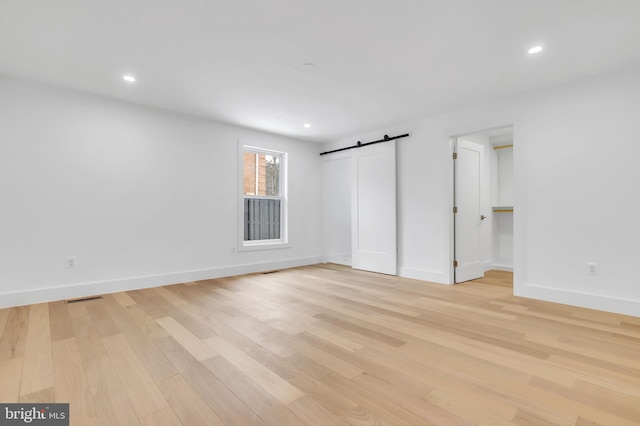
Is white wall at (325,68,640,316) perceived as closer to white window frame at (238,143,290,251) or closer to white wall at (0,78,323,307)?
white window frame at (238,143,290,251)

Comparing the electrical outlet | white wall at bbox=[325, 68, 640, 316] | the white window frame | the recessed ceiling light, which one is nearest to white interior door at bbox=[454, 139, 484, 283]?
white wall at bbox=[325, 68, 640, 316]

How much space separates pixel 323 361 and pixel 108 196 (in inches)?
138

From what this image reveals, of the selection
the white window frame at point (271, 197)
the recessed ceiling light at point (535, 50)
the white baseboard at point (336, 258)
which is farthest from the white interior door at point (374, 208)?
the recessed ceiling light at point (535, 50)

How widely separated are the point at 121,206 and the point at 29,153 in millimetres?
1046

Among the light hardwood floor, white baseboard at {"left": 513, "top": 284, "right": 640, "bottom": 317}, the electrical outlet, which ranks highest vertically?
the electrical outlet

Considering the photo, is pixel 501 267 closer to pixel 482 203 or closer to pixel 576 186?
pixel 482 203

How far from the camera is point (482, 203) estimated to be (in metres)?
5.02

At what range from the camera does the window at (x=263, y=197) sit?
211 inches

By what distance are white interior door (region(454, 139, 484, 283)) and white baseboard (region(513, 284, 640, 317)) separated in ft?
2.99

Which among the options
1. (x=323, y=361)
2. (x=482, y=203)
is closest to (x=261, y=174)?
(x=482, y=203)

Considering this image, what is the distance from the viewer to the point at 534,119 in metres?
3.59

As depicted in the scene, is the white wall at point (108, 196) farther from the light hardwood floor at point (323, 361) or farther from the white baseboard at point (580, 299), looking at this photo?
the white baseboard at point (580, 299)

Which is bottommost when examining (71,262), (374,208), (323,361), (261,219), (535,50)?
(323,361)

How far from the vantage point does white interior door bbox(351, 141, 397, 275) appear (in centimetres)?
498
